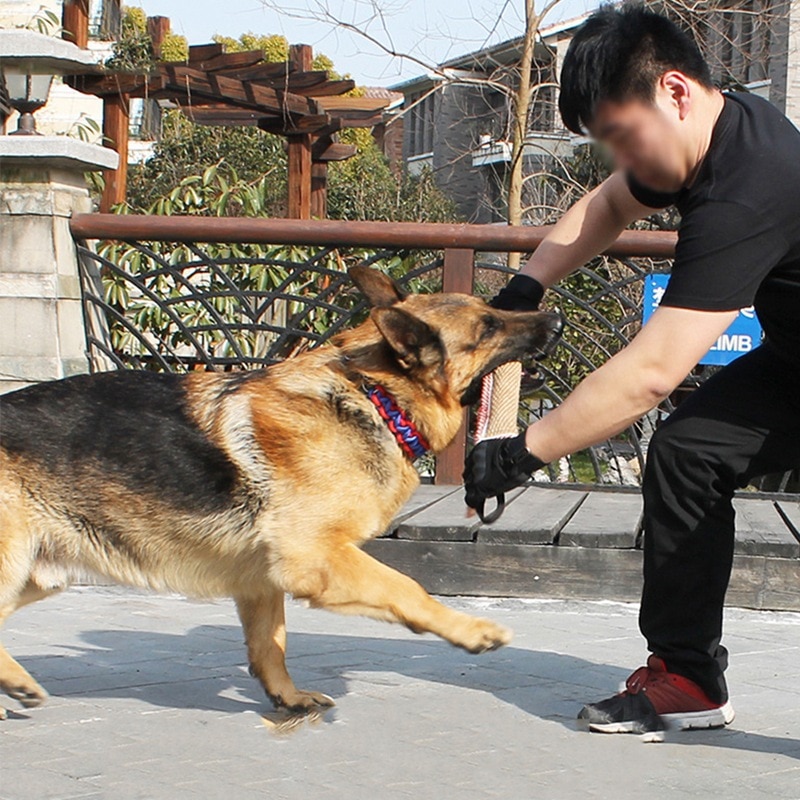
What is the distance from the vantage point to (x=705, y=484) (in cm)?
350

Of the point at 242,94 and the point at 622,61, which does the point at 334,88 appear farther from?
the point at 622,61

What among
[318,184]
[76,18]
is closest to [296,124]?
[318,184]

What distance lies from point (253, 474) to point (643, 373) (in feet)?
4.09

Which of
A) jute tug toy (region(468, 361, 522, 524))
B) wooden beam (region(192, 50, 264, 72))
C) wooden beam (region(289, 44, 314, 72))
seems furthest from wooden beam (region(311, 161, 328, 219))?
jute tug toy (region(468, 361, 522, 524))

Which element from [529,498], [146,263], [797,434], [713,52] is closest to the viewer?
[797,434]

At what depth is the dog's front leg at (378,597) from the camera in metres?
3.39

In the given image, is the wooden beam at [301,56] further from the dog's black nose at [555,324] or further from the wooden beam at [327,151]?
the dog's black nose at [555,324]

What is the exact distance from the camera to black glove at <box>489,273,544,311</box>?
3855 millimetres

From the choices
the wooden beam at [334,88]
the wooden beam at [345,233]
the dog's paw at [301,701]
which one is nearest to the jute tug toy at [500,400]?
the dog's paw at [301,701]

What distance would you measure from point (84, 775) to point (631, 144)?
7.12 feet

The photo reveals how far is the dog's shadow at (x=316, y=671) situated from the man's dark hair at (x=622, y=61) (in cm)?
189

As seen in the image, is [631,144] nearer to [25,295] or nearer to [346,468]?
[346,468]

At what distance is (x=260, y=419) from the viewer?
3680 millimetres

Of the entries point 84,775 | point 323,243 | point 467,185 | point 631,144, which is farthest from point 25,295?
point 467,185
